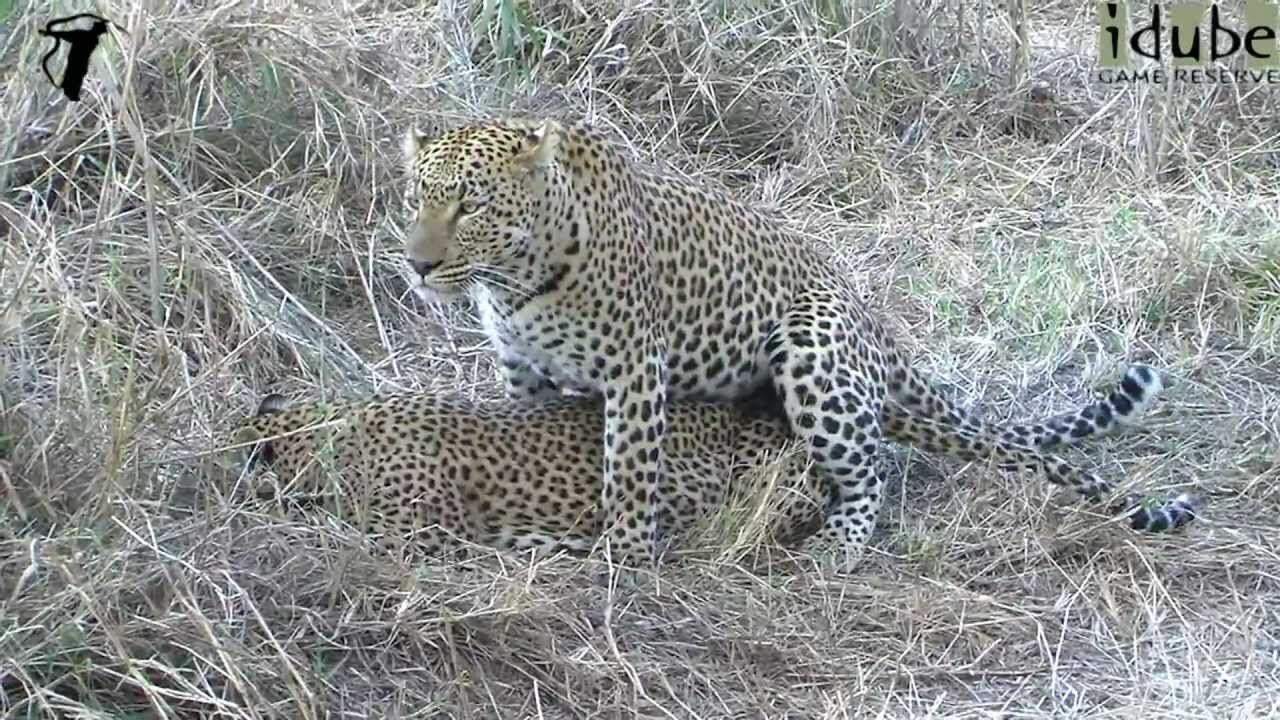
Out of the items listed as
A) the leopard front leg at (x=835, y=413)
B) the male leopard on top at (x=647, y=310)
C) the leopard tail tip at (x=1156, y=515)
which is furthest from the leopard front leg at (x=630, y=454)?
the leopard tail tip at (x=1156, y=515)

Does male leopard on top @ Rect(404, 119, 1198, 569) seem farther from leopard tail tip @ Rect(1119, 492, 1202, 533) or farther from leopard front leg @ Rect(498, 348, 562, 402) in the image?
leopard tail tip @ Rect(1119, 492, 1202, 533)

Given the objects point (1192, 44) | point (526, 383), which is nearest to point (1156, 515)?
point (526, 383)

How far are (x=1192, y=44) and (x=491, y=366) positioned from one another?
338 cm

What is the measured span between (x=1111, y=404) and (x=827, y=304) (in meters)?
0.92

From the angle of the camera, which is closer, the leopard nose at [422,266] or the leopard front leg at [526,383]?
the leopard nose at [422,266]

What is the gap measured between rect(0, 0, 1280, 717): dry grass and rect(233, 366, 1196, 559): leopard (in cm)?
16

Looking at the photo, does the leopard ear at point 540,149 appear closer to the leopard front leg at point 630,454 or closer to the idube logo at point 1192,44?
the leopard front leg at point 630,454

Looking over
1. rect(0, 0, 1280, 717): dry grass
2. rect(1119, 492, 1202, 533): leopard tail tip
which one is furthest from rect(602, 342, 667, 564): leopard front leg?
rect(1119, 492, 1202, 533): leopard tail tip

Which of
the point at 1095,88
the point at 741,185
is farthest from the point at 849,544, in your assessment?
the point at 1095,88

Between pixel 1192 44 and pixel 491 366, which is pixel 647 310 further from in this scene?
pixel 1192 44

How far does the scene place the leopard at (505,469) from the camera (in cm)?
489

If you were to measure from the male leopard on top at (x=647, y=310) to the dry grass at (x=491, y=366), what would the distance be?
8.3 inches

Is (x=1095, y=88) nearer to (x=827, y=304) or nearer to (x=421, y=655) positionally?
(x=827, y=304)

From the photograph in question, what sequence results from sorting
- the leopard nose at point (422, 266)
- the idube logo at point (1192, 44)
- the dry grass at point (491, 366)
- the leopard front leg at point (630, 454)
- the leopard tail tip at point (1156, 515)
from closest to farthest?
the dry grass at point (491, 366) → the leopard nose at point (422, 266) → the leopard front leg at point (630, 454) → the leopard tail tip at point (1156, 515) → the idube logo at point (1192, 44)
